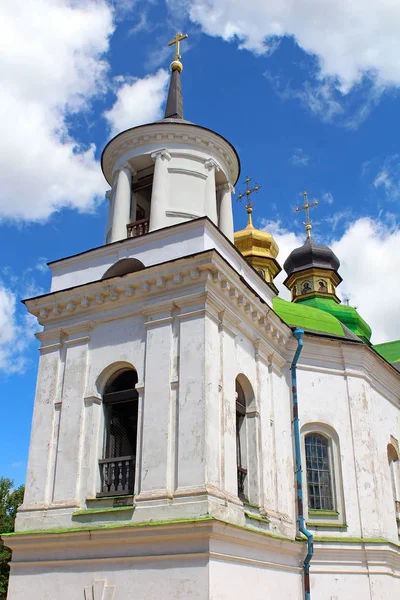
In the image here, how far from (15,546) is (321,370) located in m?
7.99

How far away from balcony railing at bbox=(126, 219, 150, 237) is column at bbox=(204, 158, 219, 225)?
138cm

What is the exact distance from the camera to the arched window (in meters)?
11.3

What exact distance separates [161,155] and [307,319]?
6.06m

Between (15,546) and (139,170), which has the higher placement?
(139,170)

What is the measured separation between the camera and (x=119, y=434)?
485 inches

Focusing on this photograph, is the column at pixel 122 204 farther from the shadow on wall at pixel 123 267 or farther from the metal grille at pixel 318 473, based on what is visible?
the metal grille at pixel 318 473

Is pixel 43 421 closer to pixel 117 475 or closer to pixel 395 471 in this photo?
pixel 117 475

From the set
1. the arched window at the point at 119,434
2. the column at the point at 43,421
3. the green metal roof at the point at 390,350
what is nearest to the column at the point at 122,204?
the column at the point at 43,421

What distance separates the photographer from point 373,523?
14352 mm

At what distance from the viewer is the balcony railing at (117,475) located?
36.9 feet

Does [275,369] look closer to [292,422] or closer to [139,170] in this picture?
[292,422]

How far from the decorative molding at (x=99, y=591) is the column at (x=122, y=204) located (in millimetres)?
6934

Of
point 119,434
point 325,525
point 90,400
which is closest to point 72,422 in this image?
point 90,400

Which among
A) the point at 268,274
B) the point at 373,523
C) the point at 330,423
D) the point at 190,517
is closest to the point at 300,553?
the point at 373,523
